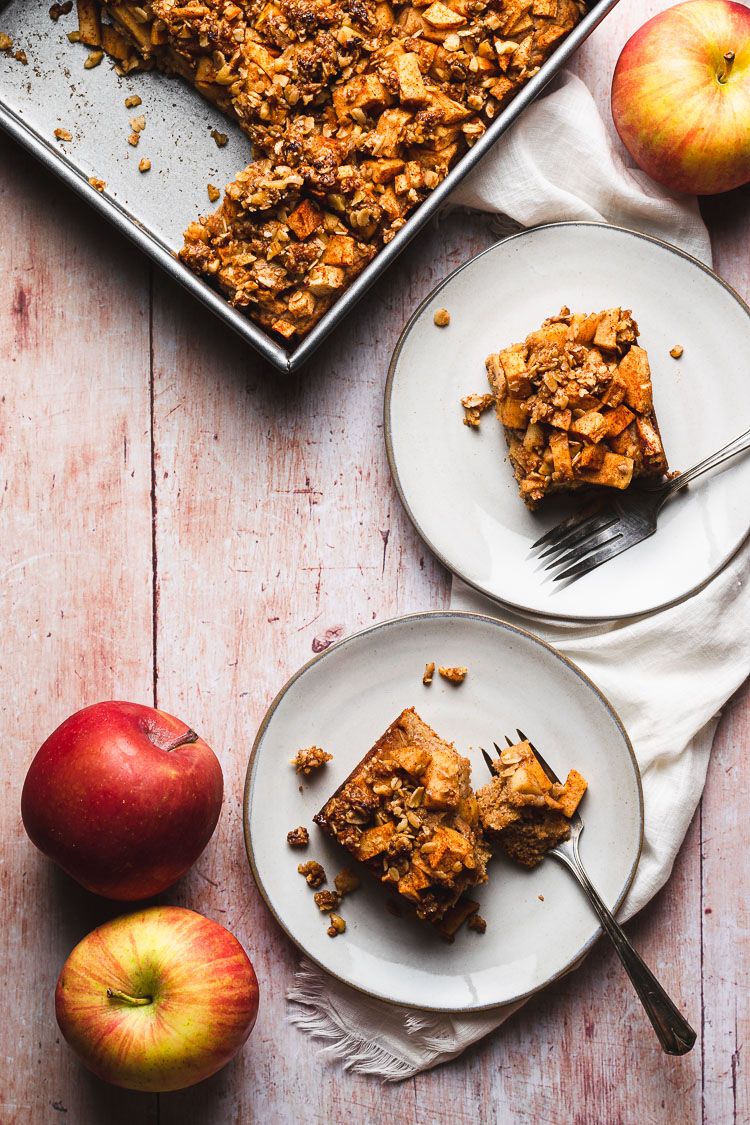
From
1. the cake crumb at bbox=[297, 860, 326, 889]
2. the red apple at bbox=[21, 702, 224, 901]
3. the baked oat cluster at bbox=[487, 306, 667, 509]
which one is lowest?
the cake crumb at bbox=[297, 860, 326, 889]

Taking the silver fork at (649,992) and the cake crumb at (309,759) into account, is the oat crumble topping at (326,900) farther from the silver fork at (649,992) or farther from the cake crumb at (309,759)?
the silver fork at (649,992)

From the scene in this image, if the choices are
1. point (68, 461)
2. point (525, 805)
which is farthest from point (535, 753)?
point (68, 461)

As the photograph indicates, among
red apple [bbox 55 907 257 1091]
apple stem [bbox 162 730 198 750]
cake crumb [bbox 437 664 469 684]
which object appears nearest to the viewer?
red apple [bbox 55 907 257 1091]

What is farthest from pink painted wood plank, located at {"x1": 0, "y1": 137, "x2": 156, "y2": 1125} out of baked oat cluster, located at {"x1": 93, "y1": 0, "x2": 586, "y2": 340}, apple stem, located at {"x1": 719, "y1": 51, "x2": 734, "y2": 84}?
apple stem, located at {"x1": 719, "y1": 51, "x2": 734, "y2": 84}

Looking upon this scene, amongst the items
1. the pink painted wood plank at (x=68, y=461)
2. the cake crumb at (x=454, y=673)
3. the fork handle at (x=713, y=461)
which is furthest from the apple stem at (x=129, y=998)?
the fork handle at (x=713, y=461)

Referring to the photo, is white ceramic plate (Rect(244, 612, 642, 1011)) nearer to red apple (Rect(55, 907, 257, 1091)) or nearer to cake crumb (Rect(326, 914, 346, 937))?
cake crumb (Rect(326, 914, 346, 937))

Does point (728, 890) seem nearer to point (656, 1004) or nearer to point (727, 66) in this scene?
point (656, 1004)
